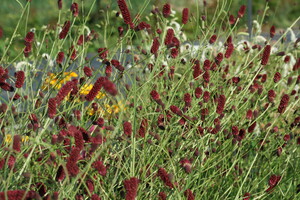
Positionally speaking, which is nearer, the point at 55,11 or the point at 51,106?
the point at 51,106

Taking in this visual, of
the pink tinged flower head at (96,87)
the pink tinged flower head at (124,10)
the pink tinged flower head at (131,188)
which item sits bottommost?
the pink tinged flower head at (131,188)

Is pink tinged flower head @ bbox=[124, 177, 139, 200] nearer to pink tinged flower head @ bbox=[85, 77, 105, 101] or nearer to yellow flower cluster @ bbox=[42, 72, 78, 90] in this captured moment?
pink tinged flower head @ bbox=[85, 77, 105, 101]

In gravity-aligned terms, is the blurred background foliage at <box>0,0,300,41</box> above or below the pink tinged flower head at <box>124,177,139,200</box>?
below

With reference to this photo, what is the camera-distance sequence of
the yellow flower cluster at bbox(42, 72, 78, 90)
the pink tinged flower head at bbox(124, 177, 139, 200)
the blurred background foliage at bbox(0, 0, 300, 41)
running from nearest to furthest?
the pink tinged flower head at bbox(124, 177, 139, 200), the yellow flower cluster at bbox(42, 72, 78, 90), the blurred background foliage at bbox(0, 0, 300, 41)

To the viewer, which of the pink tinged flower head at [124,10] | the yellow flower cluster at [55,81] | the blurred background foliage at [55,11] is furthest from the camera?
the blurred background foliage at [55,11]

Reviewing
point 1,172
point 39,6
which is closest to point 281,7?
point 39,6

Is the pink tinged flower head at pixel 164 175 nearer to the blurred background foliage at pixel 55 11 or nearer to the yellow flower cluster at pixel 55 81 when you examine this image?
the yellow flower cluster at pixel 55 81

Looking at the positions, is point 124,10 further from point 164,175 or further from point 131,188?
point 131,188

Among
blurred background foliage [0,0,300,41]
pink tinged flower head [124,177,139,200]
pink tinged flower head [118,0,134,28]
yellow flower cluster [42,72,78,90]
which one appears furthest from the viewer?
blurred background foliage [0,0,300,41]

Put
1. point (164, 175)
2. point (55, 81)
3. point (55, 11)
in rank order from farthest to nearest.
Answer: point (55, 11)
point (55, 81)
point (164, 175)

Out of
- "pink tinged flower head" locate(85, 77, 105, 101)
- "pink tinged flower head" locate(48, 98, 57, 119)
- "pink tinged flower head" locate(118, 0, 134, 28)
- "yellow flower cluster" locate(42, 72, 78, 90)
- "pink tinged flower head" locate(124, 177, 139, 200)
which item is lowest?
"yellow flower cluster" locate(42, 72, 78, 90)

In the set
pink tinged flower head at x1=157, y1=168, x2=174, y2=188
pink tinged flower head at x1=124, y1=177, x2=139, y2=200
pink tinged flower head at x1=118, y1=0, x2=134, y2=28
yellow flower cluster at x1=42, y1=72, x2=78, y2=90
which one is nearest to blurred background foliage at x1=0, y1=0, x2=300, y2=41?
yellow flower cluster at x1=42, y1=72, x2=78, y2=90

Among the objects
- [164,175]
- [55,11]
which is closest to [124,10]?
[164,175]

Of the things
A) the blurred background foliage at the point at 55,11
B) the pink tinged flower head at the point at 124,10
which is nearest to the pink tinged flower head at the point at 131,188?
the pink tinged flower head at the point at 124,10
